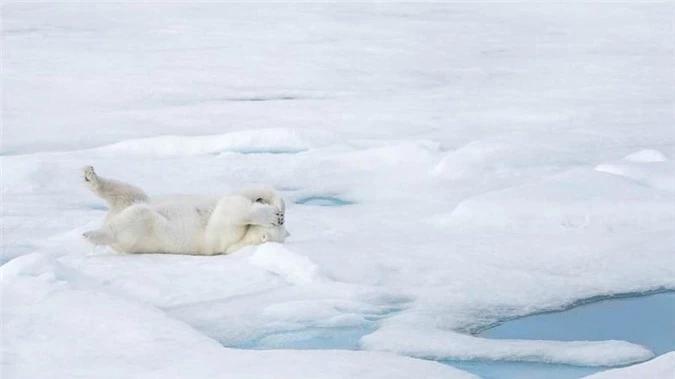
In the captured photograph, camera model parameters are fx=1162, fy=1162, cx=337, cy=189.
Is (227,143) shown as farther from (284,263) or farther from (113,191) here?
(284,263)

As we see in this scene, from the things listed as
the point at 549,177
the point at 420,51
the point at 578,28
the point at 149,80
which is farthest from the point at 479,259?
the point at 578,28

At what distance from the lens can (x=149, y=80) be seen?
10.5 metres

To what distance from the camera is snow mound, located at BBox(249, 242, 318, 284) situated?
4121 millimetres

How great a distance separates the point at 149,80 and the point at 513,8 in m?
8.64

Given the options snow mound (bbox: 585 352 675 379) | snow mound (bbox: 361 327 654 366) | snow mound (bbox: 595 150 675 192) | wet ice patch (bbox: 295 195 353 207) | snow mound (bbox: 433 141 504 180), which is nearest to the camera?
snow mound (bbox: 585 352 675 379)

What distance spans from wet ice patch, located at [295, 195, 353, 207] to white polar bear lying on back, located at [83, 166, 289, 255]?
127cm

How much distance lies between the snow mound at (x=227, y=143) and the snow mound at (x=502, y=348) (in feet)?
12.4

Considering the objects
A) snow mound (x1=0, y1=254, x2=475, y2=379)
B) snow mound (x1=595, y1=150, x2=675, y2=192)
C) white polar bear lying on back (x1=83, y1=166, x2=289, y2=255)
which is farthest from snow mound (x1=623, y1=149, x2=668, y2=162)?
snow mound (x1=0, y1=254, x2=475, y2=379)

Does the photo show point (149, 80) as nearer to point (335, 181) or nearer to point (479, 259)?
point (335, 181)

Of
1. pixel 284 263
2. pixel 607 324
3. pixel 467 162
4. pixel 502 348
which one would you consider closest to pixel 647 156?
pixel 467 162

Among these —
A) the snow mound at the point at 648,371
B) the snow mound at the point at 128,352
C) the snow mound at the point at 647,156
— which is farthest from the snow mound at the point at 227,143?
the snow mound at the point at 648,371

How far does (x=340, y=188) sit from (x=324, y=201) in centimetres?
24

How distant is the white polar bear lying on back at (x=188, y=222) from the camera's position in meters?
4.39

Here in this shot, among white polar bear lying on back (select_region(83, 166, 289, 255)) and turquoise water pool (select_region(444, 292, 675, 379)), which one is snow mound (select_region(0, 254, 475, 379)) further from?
white polar bear lying on back (select_region(83, 166, 289, 255))
